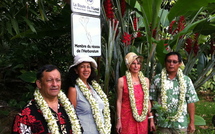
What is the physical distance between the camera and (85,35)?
94.7 inches

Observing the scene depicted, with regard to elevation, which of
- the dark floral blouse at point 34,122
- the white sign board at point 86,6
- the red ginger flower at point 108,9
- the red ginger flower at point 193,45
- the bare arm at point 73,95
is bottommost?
the dark floral blouse at point 34,122

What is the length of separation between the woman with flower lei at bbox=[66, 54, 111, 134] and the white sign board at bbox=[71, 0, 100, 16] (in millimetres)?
482

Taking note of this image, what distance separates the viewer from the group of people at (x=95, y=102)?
1689mm

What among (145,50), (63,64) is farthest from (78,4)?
(63,64)

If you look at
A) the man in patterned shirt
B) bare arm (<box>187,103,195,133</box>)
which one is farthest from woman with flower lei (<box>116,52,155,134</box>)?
bare arm (<box>187,103,195,133</box>)

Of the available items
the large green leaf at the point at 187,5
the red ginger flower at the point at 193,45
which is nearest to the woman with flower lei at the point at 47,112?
the large green leaf at the point at 187,5

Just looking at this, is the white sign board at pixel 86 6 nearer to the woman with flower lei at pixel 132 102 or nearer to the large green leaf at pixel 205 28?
the woman with flower lei at pixel 132 102

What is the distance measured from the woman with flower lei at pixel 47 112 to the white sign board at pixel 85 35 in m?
0.58

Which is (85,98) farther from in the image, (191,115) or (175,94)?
(191,115)

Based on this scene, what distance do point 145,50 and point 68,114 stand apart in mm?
2536

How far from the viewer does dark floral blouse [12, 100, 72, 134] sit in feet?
5.13

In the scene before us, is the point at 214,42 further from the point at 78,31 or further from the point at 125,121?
the point at 78,31

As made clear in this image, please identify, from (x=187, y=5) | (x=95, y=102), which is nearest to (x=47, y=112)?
(x=95, y=102)

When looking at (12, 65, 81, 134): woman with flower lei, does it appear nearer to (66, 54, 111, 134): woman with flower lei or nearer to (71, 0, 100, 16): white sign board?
(66, 54, 111, 134): woman with flower lei
